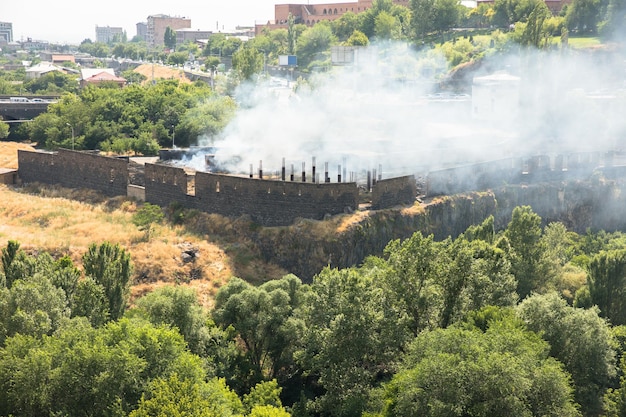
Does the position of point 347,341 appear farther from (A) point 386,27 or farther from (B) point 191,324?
(A) point 386,27

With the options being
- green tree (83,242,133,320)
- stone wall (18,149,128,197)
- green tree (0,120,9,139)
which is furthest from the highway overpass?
green tree (83,242,133,320)

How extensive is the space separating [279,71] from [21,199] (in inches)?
2469

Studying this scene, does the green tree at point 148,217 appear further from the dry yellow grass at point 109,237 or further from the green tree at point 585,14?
the green tree at point 585,14

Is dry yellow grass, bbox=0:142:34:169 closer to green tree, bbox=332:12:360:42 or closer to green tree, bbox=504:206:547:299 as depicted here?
green tree, bbox=504:206:547:299

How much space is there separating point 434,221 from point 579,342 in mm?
16434

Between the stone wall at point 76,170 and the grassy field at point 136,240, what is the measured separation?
1.05 metres

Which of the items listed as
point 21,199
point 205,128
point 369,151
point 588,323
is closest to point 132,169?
point 21,199

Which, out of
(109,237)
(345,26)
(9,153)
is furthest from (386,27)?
(109,237)

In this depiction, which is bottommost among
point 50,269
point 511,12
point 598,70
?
point 50,269

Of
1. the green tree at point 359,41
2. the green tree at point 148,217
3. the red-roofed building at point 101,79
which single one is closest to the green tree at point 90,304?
the green tree at point 148,217

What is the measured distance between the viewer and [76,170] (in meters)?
48.1

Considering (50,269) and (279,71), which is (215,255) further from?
(279,71)

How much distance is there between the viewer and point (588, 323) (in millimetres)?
27297

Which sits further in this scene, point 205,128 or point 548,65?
point 548,65
